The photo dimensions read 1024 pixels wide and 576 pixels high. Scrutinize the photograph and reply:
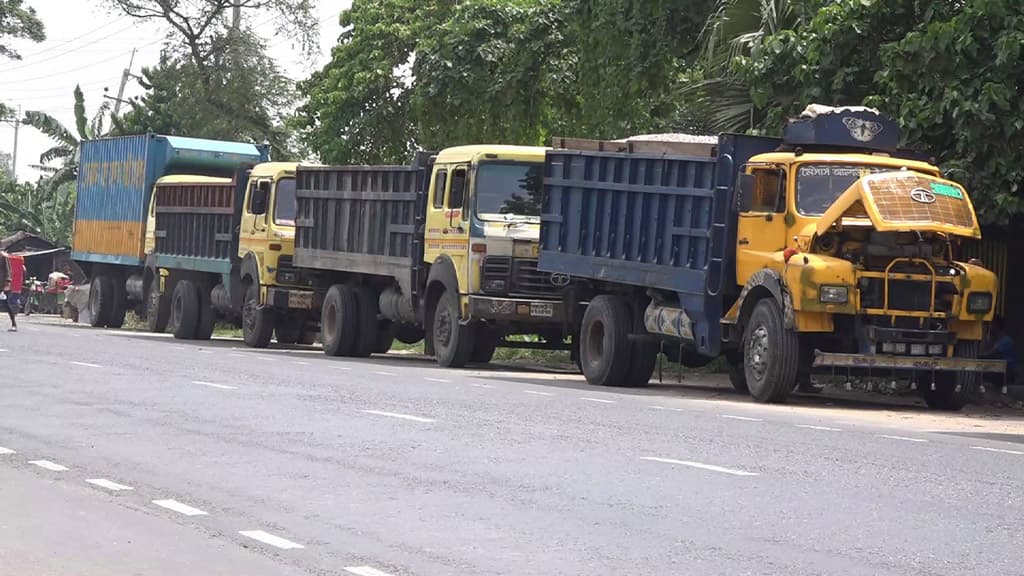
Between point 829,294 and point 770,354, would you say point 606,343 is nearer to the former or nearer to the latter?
point 770,354

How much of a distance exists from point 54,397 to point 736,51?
11.4 m

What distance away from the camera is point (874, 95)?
22000 mm

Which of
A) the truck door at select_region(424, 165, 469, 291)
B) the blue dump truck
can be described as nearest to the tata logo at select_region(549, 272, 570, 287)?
the truck door at select_region(424, 165, 469, 291)

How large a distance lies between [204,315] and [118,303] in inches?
263

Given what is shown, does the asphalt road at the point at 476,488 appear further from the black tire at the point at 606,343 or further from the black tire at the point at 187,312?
the black tire at the point at 187,312

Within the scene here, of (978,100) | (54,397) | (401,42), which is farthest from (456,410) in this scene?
(401,42)

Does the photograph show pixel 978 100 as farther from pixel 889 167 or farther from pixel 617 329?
pixel 617 329

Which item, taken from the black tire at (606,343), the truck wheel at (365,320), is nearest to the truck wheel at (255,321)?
the truck wheel at (365,320)

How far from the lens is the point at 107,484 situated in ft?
36.7

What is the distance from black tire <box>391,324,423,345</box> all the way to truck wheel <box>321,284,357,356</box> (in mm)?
1028

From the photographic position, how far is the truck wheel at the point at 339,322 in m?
28.4

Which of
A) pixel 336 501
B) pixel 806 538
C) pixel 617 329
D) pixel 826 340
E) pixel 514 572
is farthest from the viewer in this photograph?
pixel 617 329

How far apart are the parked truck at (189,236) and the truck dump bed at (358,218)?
1107 millimetres

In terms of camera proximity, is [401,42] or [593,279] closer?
[593,279]
